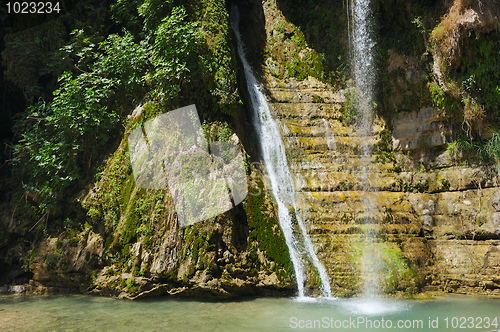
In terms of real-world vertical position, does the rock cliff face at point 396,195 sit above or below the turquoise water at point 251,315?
above

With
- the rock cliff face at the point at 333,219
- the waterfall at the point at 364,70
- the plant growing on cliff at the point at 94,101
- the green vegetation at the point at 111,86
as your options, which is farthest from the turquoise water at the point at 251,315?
the waterfall at the point at 364,70

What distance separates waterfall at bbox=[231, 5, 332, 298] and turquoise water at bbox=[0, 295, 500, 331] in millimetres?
888

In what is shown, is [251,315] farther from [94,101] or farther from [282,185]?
[94,101]

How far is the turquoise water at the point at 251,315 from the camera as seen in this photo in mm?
5633

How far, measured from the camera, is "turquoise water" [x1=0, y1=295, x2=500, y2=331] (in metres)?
5.63

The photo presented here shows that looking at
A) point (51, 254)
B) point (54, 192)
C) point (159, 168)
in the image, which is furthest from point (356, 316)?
point (54, 192)

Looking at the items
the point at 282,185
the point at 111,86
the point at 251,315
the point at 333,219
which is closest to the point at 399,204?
the point at 333,219

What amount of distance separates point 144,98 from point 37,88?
3.77m

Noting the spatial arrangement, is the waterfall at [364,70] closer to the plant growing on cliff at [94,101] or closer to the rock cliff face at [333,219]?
the rock cliff face at [333,219]

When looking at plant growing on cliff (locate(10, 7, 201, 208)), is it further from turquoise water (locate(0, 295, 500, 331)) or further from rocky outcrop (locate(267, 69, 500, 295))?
Answer: rocky outcrop (locate(267, 69, 500, 295))

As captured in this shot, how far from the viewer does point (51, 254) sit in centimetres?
888

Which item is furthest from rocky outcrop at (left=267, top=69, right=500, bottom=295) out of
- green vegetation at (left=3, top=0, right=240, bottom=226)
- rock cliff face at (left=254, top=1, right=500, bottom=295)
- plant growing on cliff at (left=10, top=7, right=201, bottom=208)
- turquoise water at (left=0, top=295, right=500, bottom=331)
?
plant growing on cliff at (left=10, top=7, right=201, bottom=208)

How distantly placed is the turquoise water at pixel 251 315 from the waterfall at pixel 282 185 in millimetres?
888

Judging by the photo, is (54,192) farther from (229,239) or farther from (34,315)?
(229,239)
